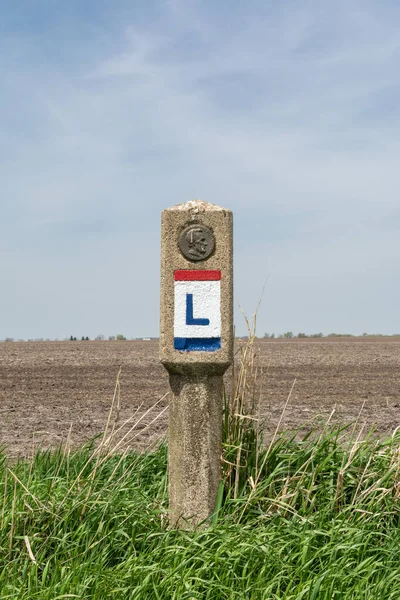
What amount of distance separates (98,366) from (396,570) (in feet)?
62.1

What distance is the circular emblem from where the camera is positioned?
4051 mm

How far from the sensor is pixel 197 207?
13.6 ft

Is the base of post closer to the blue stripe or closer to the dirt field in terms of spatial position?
the blue stripe

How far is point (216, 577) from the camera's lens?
3.42 m

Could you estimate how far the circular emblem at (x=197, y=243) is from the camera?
4.05 meters

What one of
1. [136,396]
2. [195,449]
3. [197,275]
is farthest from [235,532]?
[136,396]

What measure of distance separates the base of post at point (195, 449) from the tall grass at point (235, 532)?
0.38 feet

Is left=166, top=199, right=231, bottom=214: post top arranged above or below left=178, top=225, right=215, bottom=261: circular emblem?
above

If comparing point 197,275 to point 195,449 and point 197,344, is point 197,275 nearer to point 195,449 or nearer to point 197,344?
point 197,344

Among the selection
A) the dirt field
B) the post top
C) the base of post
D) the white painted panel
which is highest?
the post top

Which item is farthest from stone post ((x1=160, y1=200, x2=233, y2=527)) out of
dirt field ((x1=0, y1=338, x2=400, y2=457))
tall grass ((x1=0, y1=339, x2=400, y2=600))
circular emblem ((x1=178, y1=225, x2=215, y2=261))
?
dirt field ((x1=0, y1=338, x2=400, y2=457))

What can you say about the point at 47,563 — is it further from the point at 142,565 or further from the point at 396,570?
the point at 396,570

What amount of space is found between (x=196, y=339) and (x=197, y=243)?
56cm

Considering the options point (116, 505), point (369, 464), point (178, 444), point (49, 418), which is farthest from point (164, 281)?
point (49, 418)
